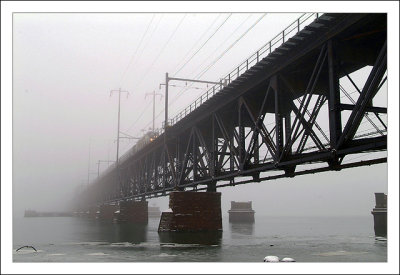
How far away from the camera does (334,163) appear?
22.7 metres

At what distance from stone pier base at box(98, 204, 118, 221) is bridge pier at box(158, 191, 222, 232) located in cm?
7568

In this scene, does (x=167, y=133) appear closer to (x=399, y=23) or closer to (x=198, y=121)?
(x=198, y=121)

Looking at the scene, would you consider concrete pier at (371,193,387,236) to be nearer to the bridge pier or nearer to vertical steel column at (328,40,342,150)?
the bridge pier

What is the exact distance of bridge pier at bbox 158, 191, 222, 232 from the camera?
1758 inches

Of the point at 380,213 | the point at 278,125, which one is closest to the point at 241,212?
the point at 380,213

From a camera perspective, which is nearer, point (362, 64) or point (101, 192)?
point (362, 64)

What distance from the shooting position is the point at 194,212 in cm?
4522

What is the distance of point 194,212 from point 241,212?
95957mm

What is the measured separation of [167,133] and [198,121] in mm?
9823

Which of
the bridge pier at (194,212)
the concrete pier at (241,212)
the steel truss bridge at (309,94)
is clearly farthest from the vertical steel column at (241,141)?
the concrete pier at (241,212)

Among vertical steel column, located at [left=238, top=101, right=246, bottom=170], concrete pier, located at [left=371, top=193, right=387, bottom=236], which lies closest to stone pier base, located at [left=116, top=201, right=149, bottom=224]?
concrete pier, located at [left=371, top=193, right=387, bottom=236]

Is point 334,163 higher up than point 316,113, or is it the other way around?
point 316,113

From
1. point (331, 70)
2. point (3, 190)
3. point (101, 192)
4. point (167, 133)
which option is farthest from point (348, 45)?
point (101, 192)

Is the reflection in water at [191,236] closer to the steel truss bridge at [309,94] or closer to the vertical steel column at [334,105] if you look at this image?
the steel truss bridge at [309,94]
